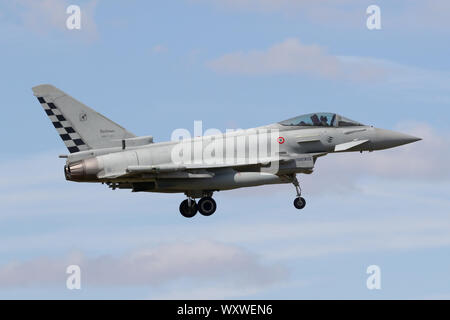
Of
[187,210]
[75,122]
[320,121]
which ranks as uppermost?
[320,121]

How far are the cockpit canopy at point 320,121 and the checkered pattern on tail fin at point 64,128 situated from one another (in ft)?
26.8

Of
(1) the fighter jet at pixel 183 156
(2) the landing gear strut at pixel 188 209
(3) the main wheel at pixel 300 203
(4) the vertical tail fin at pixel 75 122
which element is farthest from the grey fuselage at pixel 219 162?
(3) the main wheel at pixel 300 203

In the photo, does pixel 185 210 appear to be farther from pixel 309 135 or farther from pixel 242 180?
pixel 309 135

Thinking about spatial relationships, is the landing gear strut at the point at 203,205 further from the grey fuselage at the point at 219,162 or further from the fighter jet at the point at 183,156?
the grey fuselage at the point at 219,162

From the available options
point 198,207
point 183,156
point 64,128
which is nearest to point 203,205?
point 198,207

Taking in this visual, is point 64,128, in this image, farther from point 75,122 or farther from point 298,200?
point 298,200

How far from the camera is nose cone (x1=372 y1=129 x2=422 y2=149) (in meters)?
47.5

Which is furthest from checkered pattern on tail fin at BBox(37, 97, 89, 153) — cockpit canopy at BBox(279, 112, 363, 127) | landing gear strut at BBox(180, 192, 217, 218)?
cockpit canopy at BBox(279, 112, 363, 127)

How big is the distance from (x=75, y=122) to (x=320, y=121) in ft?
32.3

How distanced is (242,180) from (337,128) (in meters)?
4.74

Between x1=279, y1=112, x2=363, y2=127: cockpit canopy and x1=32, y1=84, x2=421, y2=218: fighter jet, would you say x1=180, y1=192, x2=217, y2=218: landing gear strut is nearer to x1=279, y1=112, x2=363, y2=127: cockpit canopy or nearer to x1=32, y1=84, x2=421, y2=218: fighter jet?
x1=32, y1=84, x2=421, y2=218: fighter jet

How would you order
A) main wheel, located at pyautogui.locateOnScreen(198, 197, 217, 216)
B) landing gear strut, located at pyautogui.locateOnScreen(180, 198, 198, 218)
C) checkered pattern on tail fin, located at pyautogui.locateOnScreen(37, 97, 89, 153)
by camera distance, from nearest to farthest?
checkered pattern on tail fin, located at pyautogui.locateOnScreen(37, 97, 89, 153), main wheel, located at pyautogui.locateOnScreen(198, 197, 217, 216), landing gear strut, located at pyautogui.locateOnScreen(180, 198, 198, 218)

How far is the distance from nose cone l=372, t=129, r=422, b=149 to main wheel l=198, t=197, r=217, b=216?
23.3ft

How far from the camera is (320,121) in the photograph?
47.2m
